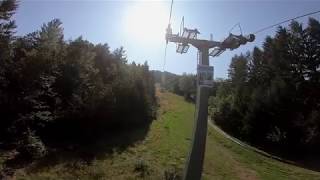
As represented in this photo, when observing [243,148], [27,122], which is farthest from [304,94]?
[27,122]

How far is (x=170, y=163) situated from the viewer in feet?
98.0

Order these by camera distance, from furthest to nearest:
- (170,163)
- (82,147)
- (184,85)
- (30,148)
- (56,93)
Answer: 1. (184,85)
2. (56,93)
3. (82,147)
4. (170,163)
5. (30,148)

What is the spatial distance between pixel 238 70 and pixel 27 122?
55715 millimetres

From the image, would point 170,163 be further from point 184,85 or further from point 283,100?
point 184,85

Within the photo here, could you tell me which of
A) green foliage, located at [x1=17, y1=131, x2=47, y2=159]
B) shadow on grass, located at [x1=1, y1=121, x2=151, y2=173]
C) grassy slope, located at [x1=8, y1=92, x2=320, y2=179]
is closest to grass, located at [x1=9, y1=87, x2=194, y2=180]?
grassy slope, located at [x1=8, y1=92, x2=320, y2=179]

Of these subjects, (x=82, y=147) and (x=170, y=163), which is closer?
(x=170, y=163)

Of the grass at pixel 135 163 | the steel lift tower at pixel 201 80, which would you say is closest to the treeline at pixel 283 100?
the grass at pixel 135 163

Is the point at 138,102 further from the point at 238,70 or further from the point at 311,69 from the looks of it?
the point at 238,70

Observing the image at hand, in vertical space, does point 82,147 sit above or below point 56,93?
below

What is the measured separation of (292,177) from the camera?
2994 centimetres

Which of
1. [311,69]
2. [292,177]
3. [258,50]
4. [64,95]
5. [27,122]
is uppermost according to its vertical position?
[258,50]

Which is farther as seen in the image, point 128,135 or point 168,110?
point 168,110

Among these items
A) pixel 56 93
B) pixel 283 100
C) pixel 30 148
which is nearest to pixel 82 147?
pixel 56 93

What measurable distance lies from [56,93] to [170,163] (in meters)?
12.8
